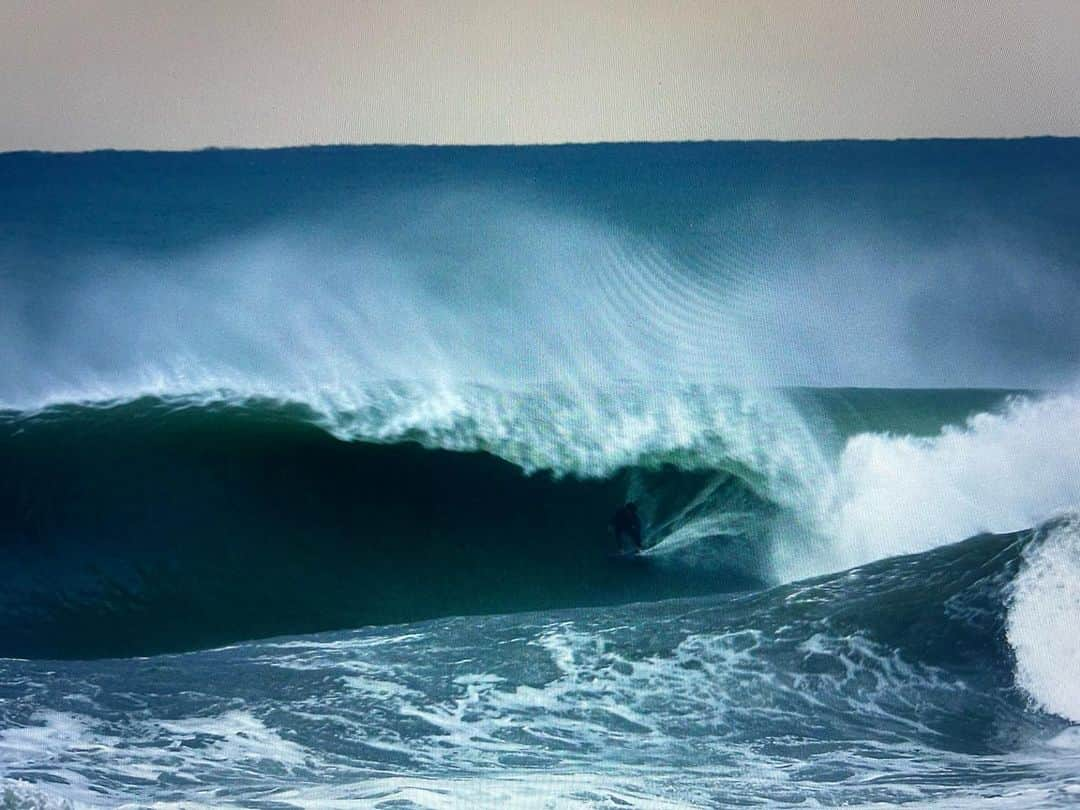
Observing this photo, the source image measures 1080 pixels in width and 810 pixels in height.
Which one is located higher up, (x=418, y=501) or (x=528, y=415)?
(x=528, y=415)

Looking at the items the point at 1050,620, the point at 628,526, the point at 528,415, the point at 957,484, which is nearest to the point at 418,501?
the point at 528,415

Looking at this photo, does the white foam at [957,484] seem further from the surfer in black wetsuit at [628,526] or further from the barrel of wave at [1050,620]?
the surfer in black wetsuit at [628,526]

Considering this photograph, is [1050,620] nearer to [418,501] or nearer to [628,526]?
[628,526]

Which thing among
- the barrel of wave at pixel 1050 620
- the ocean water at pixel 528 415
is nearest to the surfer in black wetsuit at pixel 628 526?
the ocean water at pixel 528 415

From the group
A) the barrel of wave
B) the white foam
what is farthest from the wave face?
the barrel of wave

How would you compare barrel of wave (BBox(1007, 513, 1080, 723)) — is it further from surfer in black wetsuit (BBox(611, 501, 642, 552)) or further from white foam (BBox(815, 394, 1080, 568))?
surfer in black wetsuit (BBox(611, 501, 642, 552))

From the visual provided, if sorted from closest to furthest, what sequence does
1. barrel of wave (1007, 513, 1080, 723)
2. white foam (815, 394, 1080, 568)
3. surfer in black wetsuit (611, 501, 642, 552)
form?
barrel of wave (1007, 513, 1080, 723)
white foam (815, 394, 1080, 568)
surfer in black wetsuit (611, 501, 642, 552)
